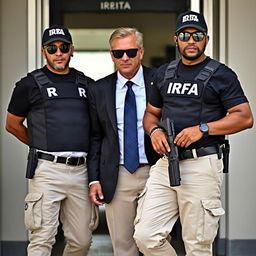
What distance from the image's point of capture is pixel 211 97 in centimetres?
380

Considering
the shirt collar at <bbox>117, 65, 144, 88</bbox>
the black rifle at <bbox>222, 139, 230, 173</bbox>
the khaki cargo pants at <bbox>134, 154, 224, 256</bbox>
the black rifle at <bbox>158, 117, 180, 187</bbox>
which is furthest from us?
the shirt collar at <bbox>117, 65, 144, 88</bbox>

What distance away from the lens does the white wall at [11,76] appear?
5.54 metres

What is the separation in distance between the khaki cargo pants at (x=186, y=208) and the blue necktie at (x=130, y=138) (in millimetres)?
317

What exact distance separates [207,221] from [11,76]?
249 cm

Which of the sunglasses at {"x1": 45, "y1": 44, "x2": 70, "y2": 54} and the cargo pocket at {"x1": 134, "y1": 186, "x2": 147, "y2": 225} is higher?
the sunglasses at {"x1": 45, "y1": 44, "x2": 70, "y2": 54}

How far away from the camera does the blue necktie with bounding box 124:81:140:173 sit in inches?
169

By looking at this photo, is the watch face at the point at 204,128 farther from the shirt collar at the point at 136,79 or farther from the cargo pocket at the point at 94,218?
the cargo pocket at the point at 94,218

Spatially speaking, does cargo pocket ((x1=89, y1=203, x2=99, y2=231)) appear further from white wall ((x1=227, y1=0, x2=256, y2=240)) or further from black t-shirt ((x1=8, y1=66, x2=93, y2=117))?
white wall ((x1=227, y1=0, x2=256, y2=240))

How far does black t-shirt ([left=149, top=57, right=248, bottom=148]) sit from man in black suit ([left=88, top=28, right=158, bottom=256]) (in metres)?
0.44

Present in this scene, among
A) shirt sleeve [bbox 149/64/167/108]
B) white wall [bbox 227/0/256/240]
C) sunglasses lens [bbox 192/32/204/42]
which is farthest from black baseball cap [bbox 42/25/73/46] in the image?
white wall [bbox 227/0/256/240]

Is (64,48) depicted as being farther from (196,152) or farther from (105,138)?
(196,152)

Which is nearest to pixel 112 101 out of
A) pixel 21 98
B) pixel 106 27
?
pixel 21 98

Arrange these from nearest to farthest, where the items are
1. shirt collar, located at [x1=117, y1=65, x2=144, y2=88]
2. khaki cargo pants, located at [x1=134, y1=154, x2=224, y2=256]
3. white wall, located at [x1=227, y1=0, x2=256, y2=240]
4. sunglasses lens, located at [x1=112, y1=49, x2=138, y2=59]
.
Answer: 1. khaki cargo pants, located at [x1=134, y1=154, x2=224, y2=256]
2. sunglasses lens, located at [x1=112, y1=49, x2=138, y2=59]
3. shirt collar, located at [x1=117, y1=65, x2=144, y2=88]
4. white wall, located at [x1=227, y1=0, x2=256, y2=240]

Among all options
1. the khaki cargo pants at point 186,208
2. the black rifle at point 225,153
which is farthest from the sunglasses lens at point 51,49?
the black rifle at point 225,153
